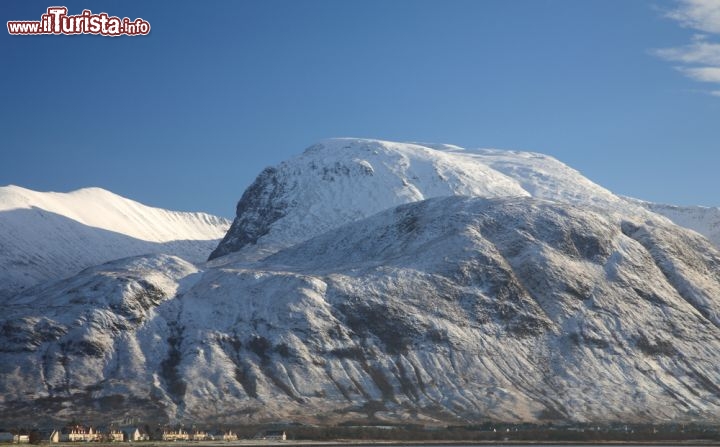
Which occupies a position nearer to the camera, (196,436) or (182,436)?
(182,436)

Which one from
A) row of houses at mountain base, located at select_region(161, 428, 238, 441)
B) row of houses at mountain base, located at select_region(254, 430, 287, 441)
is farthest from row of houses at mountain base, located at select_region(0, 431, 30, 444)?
row of houses at mountain base, located at select_region(254, 430, 287, 441)

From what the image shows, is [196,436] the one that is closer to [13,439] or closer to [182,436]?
[182,436]

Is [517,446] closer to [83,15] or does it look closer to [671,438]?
[671,438]

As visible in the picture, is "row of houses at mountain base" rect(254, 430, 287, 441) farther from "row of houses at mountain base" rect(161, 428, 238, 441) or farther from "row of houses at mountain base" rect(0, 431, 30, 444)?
"row of houses at mountain base" rect(0, 431, 30, 444)

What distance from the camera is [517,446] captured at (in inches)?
6683

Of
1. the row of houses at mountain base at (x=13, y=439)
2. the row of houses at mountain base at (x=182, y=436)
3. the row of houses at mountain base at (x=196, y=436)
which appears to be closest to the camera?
the row of houses at mountain base at (x=13, y=439)

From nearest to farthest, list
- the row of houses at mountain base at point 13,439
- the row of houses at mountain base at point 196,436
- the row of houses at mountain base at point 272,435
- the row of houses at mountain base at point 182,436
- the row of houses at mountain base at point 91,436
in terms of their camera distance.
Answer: the row of houses at mountain base at point 13,439 → the row of houses at mountain base at point 91,436 → the row of houses at mountain base at point 182,436 → the row of houses at mountain base at point 196,436 → the row of houses at mountain base at point 272,435

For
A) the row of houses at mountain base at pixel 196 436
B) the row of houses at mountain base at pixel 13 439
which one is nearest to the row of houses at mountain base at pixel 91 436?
the row of houses at mountain base at pixel 196 436

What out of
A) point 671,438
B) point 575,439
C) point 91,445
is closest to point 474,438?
point 575,439

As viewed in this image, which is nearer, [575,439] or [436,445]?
[436,445]

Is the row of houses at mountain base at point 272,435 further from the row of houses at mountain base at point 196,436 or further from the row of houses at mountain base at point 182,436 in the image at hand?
the row of houses at mountain base at point 182,436

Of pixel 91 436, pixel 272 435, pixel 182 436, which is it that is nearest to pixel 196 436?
pixel 182 436

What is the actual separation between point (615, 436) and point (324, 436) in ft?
165

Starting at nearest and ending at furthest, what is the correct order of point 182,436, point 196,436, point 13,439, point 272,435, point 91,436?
point 13,439 → point 91,436 → point 182,436 → point 196,436 → point 272,435
